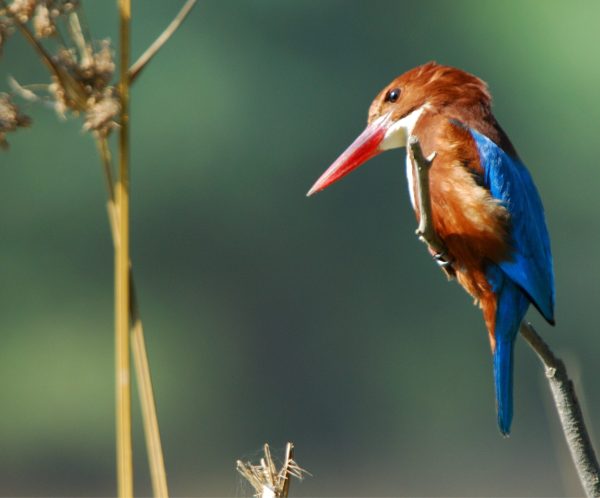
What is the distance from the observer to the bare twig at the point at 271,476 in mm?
482

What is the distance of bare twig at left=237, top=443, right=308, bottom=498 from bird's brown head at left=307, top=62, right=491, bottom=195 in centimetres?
73

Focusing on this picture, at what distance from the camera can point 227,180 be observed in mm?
4945

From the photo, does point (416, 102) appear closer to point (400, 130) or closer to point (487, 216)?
point (400, 130)

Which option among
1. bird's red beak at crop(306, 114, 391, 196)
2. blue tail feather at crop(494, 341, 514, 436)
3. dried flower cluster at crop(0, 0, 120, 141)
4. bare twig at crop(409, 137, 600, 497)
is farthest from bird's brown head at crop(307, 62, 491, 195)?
dried flower cluster at crop(0, 0, 120, 141)

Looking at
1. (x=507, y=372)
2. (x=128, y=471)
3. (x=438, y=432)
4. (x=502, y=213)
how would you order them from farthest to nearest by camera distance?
1. (x=438, y=432)
2. (x=502, y=213)
3. (x=507, y=372)
4. (x=128, y=471)

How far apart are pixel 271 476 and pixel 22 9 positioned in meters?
0.26

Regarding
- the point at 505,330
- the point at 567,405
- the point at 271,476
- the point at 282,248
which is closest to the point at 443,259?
the point at 505,330

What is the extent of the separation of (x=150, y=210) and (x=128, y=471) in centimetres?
437

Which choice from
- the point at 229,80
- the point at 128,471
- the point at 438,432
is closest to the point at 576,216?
the point at 438,432

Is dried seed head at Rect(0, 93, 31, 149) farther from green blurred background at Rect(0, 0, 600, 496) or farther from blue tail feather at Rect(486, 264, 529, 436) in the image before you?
green blurred background at Rect(0, 0, 600, 496)

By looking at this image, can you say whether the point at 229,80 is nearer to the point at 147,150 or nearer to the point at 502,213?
A: the point at 147,150

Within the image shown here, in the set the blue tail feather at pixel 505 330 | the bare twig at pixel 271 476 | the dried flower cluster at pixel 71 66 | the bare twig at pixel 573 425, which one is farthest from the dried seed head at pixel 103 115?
the blue tail feather at pixel 505 330

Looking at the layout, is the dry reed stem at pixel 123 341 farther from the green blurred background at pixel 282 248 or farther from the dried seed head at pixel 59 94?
the green blurred background at pixel 282 248

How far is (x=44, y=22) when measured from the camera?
0.52 m
